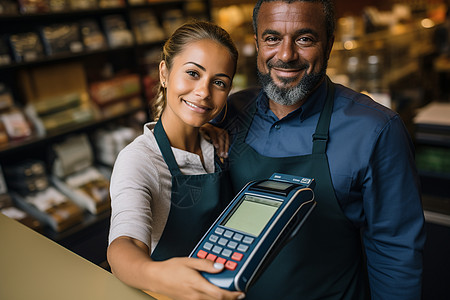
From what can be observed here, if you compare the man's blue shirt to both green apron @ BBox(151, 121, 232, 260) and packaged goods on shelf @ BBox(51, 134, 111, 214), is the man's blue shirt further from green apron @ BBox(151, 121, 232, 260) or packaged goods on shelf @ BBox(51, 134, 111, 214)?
packaged goods on shelf @ BBox(51, 134, 111, 214)

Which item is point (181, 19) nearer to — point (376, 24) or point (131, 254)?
point (376, 24)

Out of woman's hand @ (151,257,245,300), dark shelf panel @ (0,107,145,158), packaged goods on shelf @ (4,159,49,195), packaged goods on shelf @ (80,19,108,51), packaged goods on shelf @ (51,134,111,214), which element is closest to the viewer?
woman's hand @ (151,257,245,300)

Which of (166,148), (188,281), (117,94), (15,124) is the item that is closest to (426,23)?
(117,94)

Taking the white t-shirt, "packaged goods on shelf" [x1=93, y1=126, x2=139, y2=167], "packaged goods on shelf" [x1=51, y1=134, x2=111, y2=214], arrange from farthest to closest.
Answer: "packaged goods on shelf" [x1=93, y1=126, x2=139, y2=167] → "packaged goods on shelf" [x1=51, y1=134, x2=111, y2=214] → the white t-shirt

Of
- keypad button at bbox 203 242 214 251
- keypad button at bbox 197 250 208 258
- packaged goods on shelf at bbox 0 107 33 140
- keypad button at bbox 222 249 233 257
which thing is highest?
keypad button at bbox 222 249 233 257

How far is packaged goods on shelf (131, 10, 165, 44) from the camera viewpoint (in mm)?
3674

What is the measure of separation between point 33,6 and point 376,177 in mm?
2807

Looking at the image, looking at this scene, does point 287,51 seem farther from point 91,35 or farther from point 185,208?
point 91,35

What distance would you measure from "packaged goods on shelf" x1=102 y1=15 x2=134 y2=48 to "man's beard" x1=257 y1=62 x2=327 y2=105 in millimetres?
2576

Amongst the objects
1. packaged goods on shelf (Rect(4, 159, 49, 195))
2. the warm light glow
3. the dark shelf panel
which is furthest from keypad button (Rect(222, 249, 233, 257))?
the warm light glow

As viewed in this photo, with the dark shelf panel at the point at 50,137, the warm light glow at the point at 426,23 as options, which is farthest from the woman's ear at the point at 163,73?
the warm light glow at the point at 426,23

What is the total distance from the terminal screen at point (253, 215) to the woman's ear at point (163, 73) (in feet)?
1.87

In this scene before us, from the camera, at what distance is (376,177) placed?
1121 millimetres

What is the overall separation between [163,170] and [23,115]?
2.39 m
